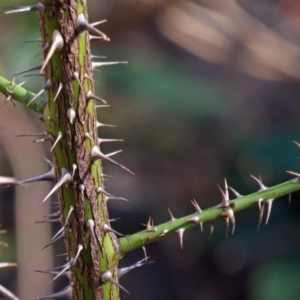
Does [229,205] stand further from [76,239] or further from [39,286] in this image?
[39,286]

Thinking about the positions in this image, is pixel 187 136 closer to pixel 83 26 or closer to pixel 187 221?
pixel 187 221

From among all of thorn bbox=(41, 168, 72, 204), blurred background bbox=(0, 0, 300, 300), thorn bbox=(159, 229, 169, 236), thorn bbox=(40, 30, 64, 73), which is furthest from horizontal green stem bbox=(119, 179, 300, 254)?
blurred background bbox=(0, 0, 300, 300)

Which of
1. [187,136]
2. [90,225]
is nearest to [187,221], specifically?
[90,225]

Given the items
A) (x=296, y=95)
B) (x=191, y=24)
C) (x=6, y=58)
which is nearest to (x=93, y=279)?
(x=6, y=58)

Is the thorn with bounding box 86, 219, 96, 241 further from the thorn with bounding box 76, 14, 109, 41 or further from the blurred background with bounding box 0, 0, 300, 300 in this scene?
the blurred background with bounding box 0, 0, 300, 300

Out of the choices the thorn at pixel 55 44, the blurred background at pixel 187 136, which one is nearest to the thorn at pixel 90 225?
the thorn at pixel 55 44
